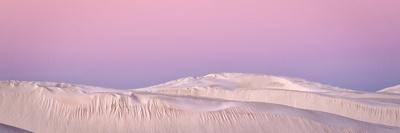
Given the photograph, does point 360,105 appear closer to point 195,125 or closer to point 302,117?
point 302,117

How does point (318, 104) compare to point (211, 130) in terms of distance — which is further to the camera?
point (318, 104)

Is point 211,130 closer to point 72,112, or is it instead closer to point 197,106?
point 197,106

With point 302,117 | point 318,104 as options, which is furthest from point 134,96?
point 318,104

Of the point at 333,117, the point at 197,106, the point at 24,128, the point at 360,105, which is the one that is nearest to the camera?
the point at 24,128

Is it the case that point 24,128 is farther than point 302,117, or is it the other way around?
point 302,117

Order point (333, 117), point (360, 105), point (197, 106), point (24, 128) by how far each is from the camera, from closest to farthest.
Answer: point (24, 128) → point (197, 106) → point (333, 117) → point (360, 105)

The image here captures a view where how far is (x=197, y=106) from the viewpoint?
912cm

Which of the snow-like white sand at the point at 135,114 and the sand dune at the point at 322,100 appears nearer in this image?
the snow-like white sand at the point at 135,114

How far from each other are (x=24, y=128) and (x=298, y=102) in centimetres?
658

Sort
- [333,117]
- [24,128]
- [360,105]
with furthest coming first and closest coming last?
[360,105] < [333,117] < [24,128]

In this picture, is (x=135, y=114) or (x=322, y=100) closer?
(x=135, y=114)

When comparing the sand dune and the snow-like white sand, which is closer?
the snow-like white sand

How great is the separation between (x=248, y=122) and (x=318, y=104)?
4.59 m

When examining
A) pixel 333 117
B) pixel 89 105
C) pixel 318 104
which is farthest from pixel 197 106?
pixel 318 104
